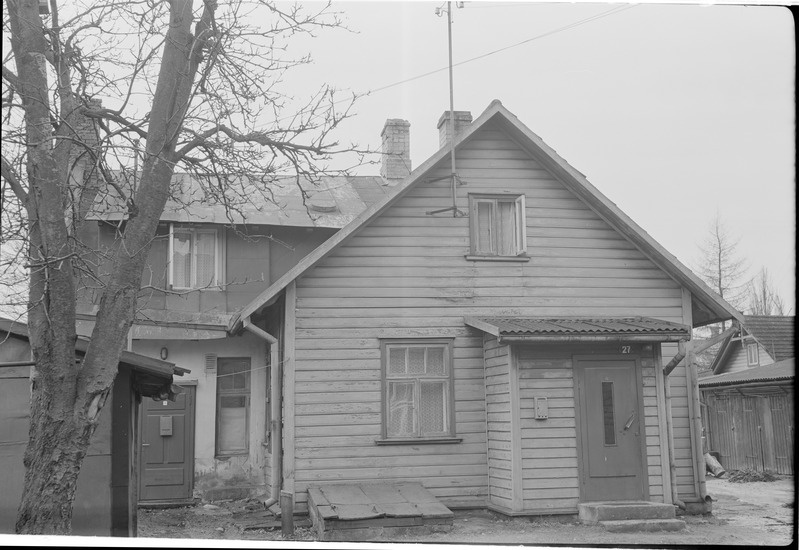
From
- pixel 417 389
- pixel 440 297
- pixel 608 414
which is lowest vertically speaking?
pixel 608 414

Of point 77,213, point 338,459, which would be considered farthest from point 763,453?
point 77,213

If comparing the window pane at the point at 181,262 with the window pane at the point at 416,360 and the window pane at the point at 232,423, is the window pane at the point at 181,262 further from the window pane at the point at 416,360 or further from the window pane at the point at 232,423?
the window pane at the point at 416,360

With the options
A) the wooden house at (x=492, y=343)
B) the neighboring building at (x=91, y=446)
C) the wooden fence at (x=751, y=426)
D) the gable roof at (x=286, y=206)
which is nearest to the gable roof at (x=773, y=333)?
the wooden fence at (x=751, y=426)

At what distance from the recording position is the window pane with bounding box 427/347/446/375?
43.1ft

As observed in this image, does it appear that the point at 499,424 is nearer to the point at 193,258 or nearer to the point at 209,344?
the point at 209,344

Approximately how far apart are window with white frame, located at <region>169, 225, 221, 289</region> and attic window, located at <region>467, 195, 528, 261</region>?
626 centimetres

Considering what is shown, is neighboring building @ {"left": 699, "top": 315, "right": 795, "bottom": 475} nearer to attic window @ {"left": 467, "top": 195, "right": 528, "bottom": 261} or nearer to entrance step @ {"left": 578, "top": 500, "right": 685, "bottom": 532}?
attic window @ {"left": 467, "top": 195, "right": 528, "bottom": 261}

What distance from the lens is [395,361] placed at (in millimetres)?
13070

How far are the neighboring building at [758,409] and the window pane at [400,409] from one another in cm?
1129

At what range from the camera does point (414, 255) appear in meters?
13.3

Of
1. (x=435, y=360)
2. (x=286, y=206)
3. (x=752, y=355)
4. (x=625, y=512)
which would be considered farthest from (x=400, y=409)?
(x=752, y=355)

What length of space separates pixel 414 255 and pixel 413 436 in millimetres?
2735

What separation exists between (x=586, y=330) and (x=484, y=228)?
267cm

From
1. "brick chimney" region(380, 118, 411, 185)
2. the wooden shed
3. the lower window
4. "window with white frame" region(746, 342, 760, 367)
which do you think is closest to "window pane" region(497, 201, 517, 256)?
"brick chimney" region(380, 118, 411, 185)
